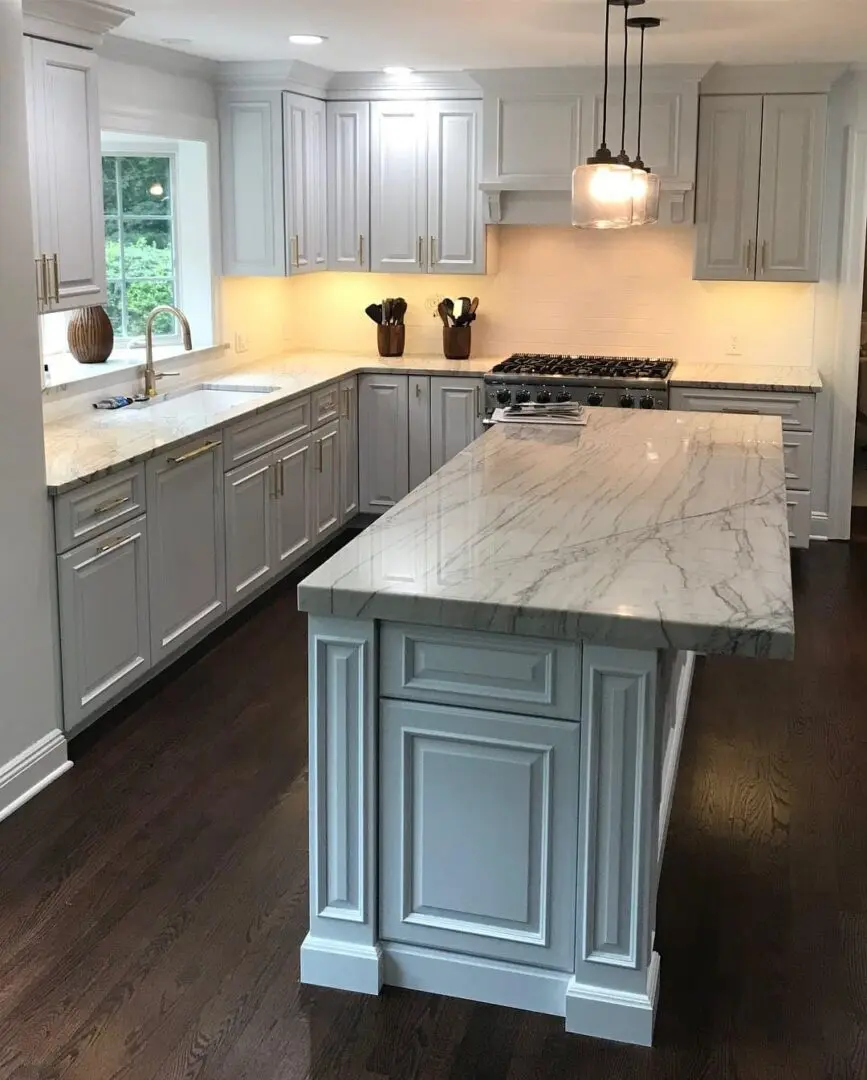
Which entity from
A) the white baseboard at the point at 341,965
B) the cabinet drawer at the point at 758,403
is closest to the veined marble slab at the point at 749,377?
the cabinet drawer at the point at 758,403

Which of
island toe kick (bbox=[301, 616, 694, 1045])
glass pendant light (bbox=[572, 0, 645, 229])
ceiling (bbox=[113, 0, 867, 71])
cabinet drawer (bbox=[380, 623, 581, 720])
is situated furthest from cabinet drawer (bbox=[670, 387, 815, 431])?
cabinet drawer (bbox=[380, 623, 581, 720])

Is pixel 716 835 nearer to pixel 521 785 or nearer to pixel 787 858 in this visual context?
pixel 787 858

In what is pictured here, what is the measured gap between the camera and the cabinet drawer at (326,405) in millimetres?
5957

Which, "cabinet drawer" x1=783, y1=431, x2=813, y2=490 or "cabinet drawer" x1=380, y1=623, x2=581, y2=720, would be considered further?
"cabinet drawer" x1=783, y1=431, x2=813, y2=490

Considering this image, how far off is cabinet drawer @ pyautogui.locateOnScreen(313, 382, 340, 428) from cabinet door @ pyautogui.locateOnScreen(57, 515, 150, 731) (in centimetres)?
185

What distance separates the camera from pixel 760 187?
241 inches

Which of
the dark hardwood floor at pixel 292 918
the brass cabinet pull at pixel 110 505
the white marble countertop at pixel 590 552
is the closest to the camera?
the white marble countertop at pixel 590 552

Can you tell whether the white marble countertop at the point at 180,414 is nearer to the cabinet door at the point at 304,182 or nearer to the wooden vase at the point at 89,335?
the wooden vase at the point at 89,335

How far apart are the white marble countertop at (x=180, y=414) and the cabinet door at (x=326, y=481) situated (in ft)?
0.92

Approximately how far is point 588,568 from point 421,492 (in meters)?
0.92

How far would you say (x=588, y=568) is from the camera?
2.70 m

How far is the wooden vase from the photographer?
5.17 meters

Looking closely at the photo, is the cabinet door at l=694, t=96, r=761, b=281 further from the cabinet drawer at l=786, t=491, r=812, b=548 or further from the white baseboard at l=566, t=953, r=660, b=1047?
the white baseboard at l=566, t=953, r=660, b=1047

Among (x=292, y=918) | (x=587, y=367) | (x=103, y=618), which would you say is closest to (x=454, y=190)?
(x=587, y=367)
